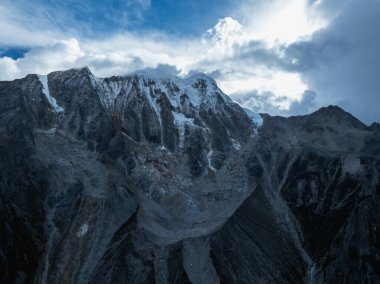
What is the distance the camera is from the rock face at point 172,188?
99.3 metres

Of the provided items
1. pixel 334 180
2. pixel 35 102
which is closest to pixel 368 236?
pixel 334 180

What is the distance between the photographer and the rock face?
326 ft

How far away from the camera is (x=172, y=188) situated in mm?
133625

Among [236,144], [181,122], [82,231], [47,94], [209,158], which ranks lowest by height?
[82,231]

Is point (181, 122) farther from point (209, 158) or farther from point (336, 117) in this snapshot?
point (336, 117)

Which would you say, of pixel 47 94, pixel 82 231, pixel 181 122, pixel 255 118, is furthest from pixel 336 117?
pixel 82 231

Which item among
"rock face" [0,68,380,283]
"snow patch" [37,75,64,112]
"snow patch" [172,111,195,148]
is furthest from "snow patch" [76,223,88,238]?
"snow patch" [37,75,64,112]

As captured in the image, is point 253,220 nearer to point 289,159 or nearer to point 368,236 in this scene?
point 368,236

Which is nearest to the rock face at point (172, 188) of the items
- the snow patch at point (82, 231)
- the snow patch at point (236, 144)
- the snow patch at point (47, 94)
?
the snow patch at point (82, 231)

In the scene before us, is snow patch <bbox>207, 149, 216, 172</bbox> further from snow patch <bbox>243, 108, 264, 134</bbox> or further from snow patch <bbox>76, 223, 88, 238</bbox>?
snow patch <bbox>76, 223, 88, 238</bbox>

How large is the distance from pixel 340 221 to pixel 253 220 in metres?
20.9

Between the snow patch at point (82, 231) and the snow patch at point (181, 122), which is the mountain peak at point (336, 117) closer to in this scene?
the snow patch at point (181, 122)

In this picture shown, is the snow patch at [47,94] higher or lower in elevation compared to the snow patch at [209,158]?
higher

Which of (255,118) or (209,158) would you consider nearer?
(209,158)
